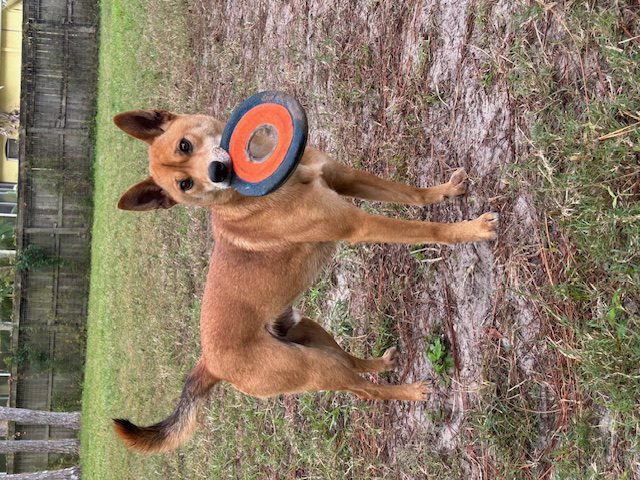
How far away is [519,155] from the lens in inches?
142

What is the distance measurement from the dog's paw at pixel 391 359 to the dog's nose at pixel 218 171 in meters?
1.90

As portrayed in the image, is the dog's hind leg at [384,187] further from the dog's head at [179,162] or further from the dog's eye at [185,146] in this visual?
the dog's eye at [185,146]

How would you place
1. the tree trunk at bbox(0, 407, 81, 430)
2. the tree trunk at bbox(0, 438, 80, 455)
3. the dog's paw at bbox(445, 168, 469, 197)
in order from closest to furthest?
the dog's paw at bbox(445, 168, 469, 197)
the tree trunk at bbox(0, 438, 80, 455)
the tree trunk at bbox(0, 407, 81, 430)

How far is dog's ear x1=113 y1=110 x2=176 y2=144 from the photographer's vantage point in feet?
13.7

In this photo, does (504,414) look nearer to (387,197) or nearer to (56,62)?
(387,197)

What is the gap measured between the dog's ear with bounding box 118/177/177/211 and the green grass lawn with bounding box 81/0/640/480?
1.81 metres

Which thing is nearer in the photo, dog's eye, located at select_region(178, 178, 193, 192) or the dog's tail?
dog's eye, located at select_region(178, 178, 193, 192)

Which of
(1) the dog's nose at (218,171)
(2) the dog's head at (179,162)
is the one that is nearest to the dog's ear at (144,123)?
(2) the dog's head at (179,162)

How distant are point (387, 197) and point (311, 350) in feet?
3.89

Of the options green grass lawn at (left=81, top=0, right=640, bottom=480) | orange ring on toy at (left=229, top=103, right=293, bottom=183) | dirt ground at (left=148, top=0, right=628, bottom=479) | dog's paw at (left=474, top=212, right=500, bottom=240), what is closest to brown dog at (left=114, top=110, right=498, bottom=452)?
dog's paw at (left=474, top=212, right=500, bottom=240)

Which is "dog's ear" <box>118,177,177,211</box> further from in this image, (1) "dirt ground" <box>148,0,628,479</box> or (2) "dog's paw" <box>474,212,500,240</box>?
(2) "dog's paw" <box>474,212,500,240</box>

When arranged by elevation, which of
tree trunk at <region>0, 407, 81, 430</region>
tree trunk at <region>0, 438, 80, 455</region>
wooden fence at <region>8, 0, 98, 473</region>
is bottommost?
tree trunk at <region>0, 438, 80, 455</region>

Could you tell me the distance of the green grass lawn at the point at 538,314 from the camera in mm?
2906

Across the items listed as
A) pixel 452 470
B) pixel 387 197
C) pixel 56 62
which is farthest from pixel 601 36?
pixel 56 62
